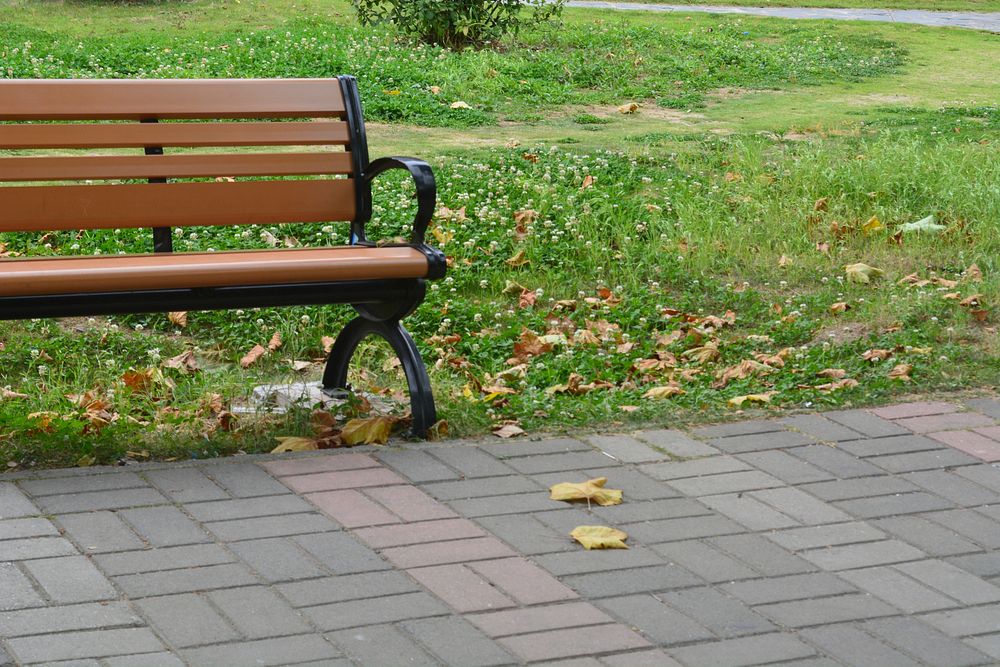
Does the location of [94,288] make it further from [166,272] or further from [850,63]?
[850,63]

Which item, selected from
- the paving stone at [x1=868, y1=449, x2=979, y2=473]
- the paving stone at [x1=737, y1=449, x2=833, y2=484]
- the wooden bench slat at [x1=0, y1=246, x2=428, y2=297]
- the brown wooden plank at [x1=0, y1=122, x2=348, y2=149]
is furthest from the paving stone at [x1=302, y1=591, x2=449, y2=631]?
the brown wooden plank at [x1=0, y1=122, x2=348, y2=149]

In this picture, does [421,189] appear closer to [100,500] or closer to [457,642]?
[100,500]

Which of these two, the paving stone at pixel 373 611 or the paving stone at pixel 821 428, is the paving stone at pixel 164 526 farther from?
the paving stone at pixel 821 428

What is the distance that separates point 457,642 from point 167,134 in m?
2.29

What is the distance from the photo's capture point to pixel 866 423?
4.36 meters

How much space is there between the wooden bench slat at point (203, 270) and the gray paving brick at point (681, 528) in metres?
1.09

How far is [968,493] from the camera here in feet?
12.6

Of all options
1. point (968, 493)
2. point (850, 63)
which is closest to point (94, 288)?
point (968, 493)

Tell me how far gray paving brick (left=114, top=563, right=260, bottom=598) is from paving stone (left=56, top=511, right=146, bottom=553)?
0.18m

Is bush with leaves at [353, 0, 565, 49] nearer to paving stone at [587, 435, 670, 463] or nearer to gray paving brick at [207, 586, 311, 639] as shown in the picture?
paving stone at [587, 435, 670, 463]

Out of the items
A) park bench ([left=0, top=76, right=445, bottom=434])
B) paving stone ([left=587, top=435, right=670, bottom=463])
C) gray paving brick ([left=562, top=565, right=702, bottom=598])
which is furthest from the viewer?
paving stone ([left=587, top=435, right=670, bottom=463])

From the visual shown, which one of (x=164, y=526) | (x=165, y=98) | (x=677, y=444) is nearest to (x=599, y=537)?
(x=677, y=444)

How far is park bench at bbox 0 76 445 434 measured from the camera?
3805 mm

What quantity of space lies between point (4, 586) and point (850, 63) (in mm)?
11507
